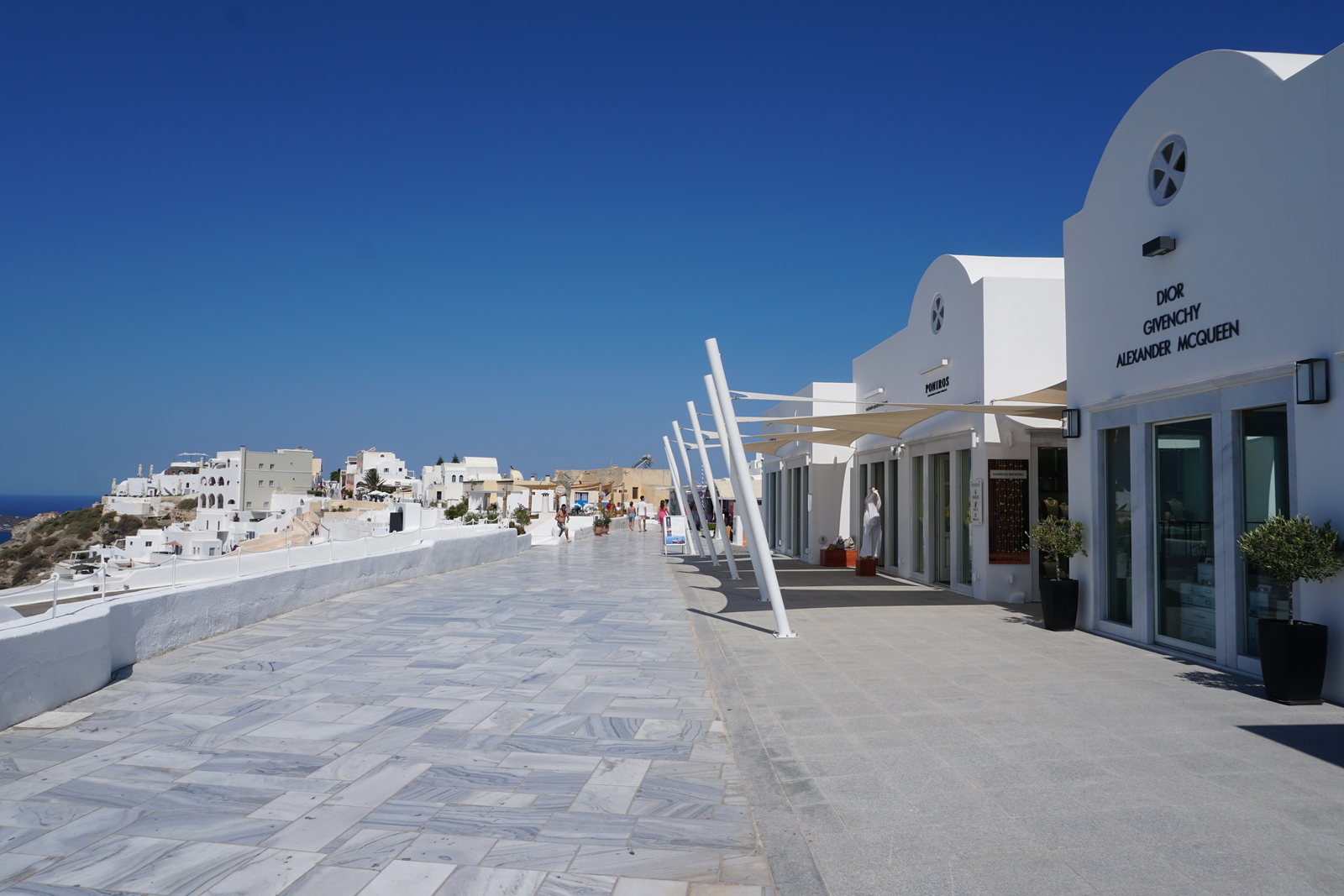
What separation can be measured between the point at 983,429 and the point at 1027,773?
7284 mm

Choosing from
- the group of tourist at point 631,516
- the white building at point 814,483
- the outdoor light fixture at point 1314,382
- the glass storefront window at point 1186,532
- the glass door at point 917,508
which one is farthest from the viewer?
the group of tourist at point 631,516

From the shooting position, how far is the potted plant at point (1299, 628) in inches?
216

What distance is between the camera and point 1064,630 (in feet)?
28.7

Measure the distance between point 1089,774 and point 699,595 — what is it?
814cm

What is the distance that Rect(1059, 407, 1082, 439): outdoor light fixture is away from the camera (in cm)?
889

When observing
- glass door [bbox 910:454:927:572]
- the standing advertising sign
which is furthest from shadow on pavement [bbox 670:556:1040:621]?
the standing advertising sign

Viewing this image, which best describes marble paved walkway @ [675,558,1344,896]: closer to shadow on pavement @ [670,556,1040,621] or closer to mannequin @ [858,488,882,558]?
shadow on pavement @ [670,556,1040,621]

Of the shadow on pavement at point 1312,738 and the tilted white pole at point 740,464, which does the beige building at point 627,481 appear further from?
the shadow on pavement at point 1312,738

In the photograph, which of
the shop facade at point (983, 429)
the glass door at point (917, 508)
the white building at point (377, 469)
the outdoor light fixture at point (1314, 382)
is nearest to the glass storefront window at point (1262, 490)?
the outdoor light fixture at point (1314, 382)

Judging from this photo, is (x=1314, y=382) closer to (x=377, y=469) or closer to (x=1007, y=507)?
(x=1007, y=507)

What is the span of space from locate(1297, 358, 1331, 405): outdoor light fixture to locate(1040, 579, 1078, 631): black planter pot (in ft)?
11.1

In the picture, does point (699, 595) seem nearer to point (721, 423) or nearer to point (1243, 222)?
point (721, 423)

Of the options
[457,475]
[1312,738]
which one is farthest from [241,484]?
[1312,738]

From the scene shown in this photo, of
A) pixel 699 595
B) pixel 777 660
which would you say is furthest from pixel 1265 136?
pixel 699 595
